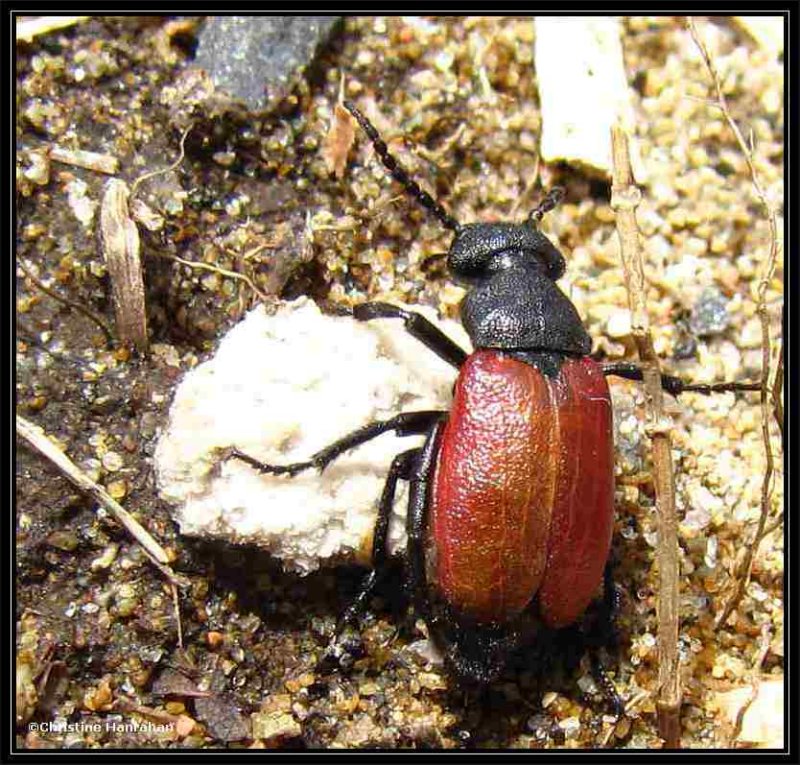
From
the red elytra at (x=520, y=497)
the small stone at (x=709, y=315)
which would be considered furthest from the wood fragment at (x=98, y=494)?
the small stone at (x=709, y=315)

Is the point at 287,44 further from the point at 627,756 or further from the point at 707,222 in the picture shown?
the point at 627,756

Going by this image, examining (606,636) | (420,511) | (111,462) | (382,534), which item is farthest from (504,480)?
(111,462)

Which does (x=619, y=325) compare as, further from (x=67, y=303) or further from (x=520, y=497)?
(x=67, y=303)

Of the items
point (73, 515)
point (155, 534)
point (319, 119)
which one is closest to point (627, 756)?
point (155, 534)

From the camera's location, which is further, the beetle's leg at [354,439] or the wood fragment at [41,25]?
the wood fragment at [41,25]

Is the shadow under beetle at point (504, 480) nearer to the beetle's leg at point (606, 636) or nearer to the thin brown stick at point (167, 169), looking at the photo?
the beetle's leg at point (606, 636)

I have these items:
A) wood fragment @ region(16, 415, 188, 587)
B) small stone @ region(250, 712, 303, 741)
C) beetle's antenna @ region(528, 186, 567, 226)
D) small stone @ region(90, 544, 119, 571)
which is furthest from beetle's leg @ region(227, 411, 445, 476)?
beetle's antenna @ region(528, 186, 567, 226)

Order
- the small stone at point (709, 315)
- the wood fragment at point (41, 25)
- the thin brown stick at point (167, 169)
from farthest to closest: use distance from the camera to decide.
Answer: the small stone at point (709, 315) < the wood fragment at point (41, 25) < the thin brown stick at point (167, 169)
